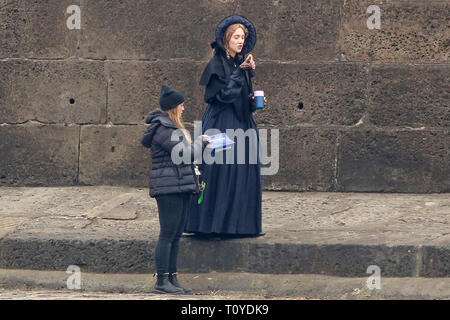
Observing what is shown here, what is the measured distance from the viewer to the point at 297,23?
948 centimetres

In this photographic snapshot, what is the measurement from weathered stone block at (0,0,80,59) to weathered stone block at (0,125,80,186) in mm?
675

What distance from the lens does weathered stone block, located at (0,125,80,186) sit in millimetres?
9695

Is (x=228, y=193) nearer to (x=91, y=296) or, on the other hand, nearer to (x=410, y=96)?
(x=91, y=296)

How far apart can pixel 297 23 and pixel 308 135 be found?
99 cm

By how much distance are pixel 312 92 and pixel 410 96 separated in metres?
0.85

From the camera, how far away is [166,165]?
7117mm

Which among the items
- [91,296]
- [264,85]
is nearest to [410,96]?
[264,85]

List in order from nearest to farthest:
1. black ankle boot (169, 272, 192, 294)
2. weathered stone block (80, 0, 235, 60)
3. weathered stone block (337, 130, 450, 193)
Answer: black ankle boot (169, 272, 192, 294) → weathered stone block (337, 130, 450, 193) → weathered stone block (80, 0, 235, 60)

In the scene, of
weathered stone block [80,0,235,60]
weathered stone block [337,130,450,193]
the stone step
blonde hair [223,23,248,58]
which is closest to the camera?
the stone step

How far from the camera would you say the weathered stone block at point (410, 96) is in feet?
30.5

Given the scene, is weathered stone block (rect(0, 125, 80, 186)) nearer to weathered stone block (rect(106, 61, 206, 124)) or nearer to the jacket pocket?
weathered stone block (rect(106, 61, 206, 124))

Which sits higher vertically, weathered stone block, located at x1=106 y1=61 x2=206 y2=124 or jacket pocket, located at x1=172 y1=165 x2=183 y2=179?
weathered stone block, located at x1=106 y1=61 x2=206 y2=124

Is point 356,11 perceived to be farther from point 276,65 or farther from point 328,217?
point 328,217

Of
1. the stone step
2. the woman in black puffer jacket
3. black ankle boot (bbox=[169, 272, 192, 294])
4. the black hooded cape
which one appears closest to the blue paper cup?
the black hooded cape
